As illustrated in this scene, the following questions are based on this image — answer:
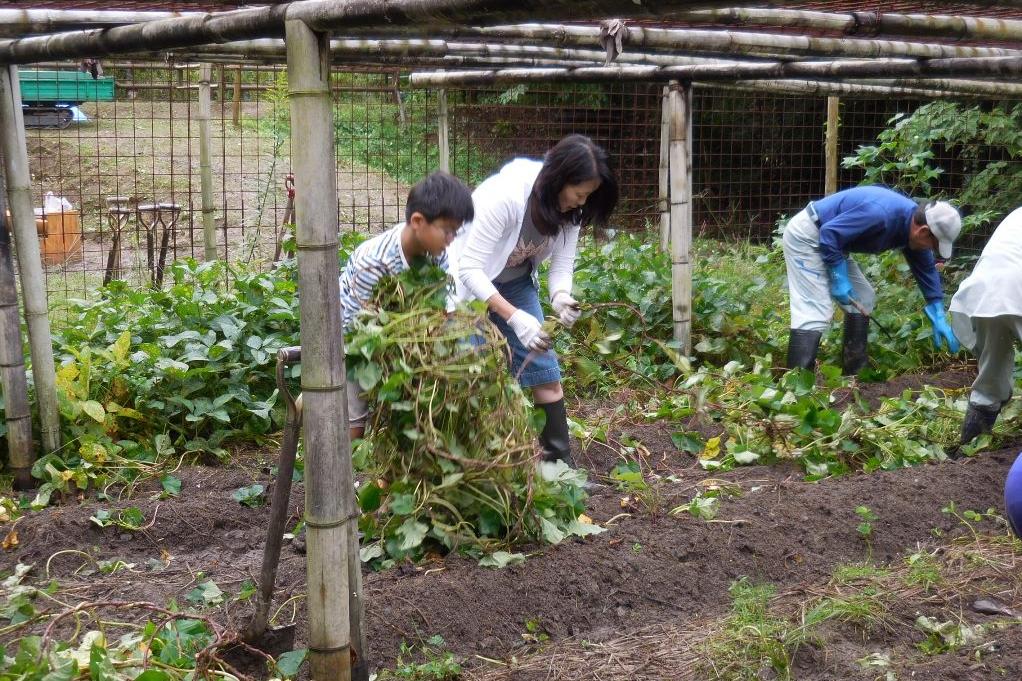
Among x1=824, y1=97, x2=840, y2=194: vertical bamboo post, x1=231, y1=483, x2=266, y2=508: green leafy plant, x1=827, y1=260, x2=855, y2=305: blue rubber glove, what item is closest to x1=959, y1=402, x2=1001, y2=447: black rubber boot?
→ x1=827, y1=260, x2=855, y2=305: blue rubber glove

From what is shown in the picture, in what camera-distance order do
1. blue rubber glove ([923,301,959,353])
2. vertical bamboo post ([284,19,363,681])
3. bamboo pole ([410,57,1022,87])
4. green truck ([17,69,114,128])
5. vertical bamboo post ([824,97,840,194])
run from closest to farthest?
vertical bamboo post ([284,19,363,681]) < bamboo pole ([410,57,1022,87]) < blue rubber glove ([923,301,959,353]) < green truck ([17,69,114,128]) < vertical bamboo post ([824,97,840,194])

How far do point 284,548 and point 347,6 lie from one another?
2.19m

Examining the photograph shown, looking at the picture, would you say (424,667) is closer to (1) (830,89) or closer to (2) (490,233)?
(2) (490,233)

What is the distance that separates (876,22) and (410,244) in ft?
6.31

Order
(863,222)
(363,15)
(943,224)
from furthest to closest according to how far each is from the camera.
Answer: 1. (863,222)
2. (943,224)
3. (363,15)

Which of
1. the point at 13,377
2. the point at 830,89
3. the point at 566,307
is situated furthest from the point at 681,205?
the point at 13,377

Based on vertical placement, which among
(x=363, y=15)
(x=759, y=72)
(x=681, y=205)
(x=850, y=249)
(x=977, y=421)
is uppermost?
(x=759, y=72)

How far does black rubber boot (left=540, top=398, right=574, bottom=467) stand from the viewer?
4371mm

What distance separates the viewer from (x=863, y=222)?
6.16m

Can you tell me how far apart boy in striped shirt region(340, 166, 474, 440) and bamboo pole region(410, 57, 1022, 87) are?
286 centimetres

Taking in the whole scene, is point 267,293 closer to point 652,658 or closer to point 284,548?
point 284,548

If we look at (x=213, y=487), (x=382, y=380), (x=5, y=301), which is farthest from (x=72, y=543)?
(x=382, y=380)

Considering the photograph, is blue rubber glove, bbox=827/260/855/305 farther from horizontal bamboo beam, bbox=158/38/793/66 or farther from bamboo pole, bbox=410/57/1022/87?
horizontal bamboo beam, bbox=158/38/793/66

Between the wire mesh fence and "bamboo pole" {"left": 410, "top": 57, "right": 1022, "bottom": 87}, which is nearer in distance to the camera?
"bamboo pole" {"left": 410, "top": 57, "right": 1022, "bottom": 87}
